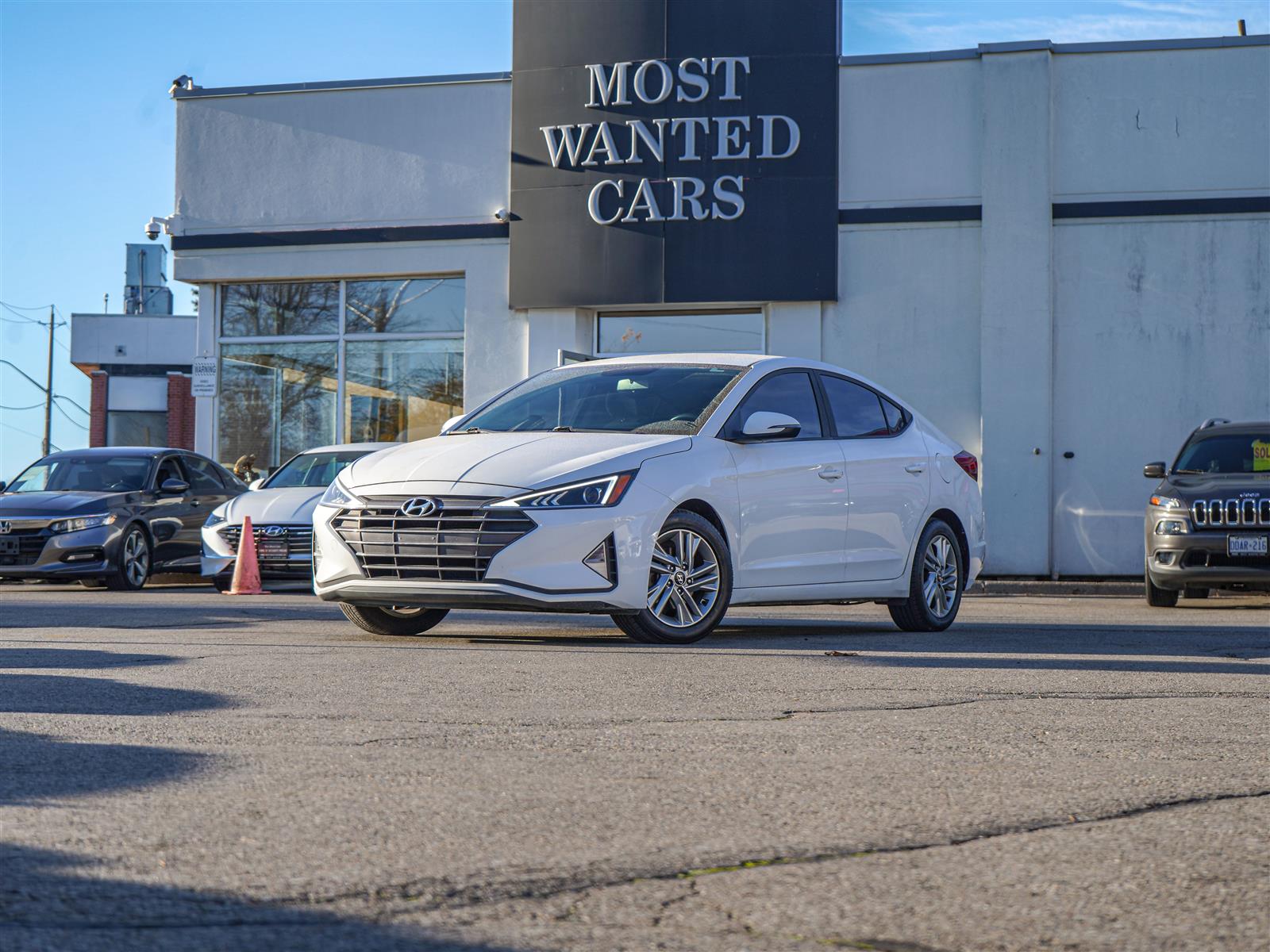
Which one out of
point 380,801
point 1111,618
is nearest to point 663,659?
point 380,801

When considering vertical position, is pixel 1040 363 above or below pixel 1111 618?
above

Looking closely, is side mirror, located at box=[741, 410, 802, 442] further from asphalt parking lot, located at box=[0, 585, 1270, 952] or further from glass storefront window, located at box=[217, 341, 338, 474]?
glass storefront window, located at box=[217, 341, 338, 474]

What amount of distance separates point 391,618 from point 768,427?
93.1 inches

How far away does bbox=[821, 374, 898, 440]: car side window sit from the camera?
1003 centimetres

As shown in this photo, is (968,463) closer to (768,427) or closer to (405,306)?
(768,427)

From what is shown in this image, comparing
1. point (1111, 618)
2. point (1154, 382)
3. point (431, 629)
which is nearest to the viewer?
point (431, 629)

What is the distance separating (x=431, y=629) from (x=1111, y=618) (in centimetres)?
544

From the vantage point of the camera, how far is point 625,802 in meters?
4.13

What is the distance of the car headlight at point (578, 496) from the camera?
815cm

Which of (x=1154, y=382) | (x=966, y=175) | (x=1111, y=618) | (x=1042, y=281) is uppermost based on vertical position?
(x=966, y=175)

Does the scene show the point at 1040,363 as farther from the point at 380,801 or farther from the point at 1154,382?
the point at 380,801

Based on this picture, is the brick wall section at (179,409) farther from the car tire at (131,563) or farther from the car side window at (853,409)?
the car side window at (853,409)

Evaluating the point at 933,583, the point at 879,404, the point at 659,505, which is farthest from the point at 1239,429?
the point at 659,505

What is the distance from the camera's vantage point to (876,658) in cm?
812
